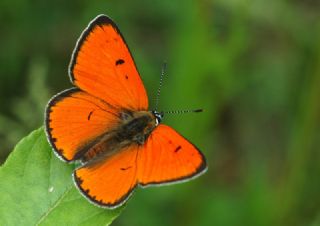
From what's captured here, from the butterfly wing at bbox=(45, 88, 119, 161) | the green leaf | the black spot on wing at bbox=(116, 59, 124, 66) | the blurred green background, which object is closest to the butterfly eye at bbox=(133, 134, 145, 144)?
the butterfly wing at bbox=(45, 88, 119, 161)

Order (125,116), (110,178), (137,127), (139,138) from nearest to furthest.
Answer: (110,178) → (139,138) → (137,127) → (125,116)

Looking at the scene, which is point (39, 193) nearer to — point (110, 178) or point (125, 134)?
point (110, 178)

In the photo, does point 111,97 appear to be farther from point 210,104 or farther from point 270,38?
point 270,38

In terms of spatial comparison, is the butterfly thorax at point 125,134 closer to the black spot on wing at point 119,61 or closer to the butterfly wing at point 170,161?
the butterfly wing at point 170,161

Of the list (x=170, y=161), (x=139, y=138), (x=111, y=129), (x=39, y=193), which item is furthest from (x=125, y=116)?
(x=39, y=193)

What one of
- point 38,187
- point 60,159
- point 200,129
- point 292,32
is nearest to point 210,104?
point 200,129

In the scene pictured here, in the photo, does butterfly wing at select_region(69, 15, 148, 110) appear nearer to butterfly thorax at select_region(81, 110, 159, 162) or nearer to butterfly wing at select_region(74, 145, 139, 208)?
butterfly thorax at select_region(81, 110, 159, 162)
